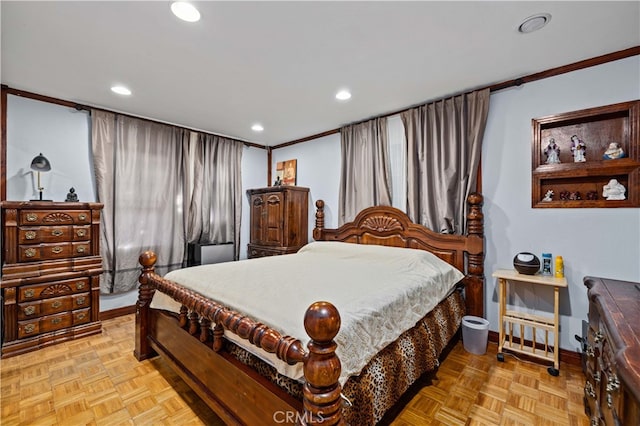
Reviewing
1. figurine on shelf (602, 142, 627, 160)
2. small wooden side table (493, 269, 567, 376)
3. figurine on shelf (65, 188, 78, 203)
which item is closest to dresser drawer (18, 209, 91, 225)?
figurine on shelf (65, 188, 78, 203)

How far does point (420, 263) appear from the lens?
246 centimetres

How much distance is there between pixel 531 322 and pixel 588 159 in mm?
1421

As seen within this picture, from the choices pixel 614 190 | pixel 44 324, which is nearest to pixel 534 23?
pixel 614 190

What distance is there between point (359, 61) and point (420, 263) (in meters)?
1.79

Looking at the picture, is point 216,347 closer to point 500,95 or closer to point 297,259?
point 297,259

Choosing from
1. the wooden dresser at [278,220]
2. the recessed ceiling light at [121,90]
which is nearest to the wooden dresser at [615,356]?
the wooden dresser at [278,220]

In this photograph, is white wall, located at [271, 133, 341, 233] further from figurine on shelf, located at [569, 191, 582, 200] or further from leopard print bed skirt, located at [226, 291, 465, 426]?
figurine on shelf, located at [569, 191, 582, 200]

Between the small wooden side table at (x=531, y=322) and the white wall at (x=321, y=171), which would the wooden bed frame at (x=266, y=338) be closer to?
the small wooden side table at (x=531, y=322)

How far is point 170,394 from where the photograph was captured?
1.87 m

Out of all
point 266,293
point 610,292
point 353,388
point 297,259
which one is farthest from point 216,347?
point 610,292

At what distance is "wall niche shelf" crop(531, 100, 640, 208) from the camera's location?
2.03 meters

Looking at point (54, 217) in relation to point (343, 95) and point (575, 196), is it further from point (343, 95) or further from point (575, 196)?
point (575, 196)

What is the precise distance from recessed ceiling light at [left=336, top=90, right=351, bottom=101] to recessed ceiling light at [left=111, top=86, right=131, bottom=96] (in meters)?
2.11

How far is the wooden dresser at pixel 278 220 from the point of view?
400 centimetres
